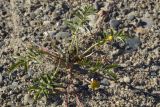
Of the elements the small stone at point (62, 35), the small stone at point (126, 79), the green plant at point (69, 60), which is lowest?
the small stone at point (126, 79)

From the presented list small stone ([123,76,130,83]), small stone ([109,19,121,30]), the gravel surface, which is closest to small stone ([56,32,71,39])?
the gravel surface

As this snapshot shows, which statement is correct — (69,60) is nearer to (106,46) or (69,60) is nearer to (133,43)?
(106,46)

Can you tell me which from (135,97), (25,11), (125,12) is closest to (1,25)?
(25,11)

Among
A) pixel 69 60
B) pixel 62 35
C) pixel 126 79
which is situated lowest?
pixel 126 79

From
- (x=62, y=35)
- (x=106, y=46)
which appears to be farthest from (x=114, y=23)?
(x=62, y=35)

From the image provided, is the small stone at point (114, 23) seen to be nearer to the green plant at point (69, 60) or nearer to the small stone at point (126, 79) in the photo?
the green plant at point (69, 60)

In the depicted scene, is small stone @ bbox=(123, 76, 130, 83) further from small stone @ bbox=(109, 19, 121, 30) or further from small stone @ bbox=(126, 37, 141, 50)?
small stone @ bbox=(109, 19, 121, 30)

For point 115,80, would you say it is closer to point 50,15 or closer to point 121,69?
point 121,69

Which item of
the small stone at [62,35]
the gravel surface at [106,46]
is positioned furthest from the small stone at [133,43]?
the small stone at [62,35]

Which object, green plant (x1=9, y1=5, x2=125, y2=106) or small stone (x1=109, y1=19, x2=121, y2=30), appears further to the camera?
small stone (x1=109, y1=19, x2=121, y2=30)
